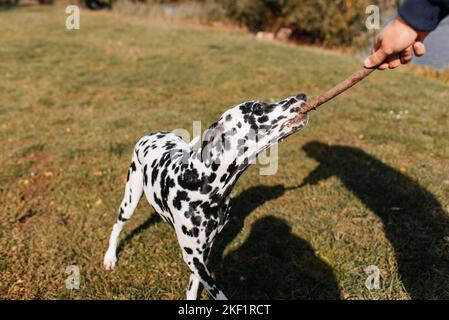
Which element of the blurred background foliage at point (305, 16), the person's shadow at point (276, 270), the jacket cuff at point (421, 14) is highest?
the blurred background foliage at point (305, 16)

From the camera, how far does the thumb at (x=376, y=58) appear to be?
2287 millimetres

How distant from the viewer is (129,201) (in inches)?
164

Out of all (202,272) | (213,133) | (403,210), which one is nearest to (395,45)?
(213,133)

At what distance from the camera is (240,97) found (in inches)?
406

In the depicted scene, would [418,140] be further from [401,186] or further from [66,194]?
[66,194]

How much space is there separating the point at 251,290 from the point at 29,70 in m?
12.3

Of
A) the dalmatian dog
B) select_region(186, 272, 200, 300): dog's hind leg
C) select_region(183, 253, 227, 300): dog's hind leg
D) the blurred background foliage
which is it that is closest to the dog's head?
the dalmatian dog

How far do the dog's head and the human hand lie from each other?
640 millimetres

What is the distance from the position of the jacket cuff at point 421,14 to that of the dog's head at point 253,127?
931 millimetres

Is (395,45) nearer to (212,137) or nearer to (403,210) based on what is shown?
(212,137)

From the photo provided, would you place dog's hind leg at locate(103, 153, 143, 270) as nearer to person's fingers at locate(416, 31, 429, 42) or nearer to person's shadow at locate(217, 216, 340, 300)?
person's shadow at locate(217, 216, 340, 300)

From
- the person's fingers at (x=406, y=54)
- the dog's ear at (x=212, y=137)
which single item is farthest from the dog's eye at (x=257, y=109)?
the person's fingers at (x=406, y=54)

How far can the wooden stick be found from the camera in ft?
7.76

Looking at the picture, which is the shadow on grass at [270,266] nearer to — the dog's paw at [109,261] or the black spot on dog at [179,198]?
the dog's paw at [109,261]
